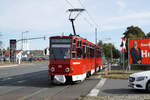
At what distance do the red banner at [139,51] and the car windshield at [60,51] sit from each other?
12186mm

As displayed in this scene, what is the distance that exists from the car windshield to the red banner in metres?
12.2

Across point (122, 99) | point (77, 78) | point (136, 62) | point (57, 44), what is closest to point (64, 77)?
point (77, 78)

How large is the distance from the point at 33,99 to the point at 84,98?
7.04ft

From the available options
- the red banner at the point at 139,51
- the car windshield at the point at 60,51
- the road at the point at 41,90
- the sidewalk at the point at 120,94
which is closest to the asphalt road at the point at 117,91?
the sidewalk at the point at 120,94

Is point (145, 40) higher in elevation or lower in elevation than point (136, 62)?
higher

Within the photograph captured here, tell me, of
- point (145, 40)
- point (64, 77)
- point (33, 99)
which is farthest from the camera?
point (145, 40)

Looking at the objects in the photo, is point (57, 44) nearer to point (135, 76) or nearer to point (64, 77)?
point (64, 77)

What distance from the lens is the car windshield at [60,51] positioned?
15.0 metres

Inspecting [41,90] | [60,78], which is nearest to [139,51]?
[60,78]

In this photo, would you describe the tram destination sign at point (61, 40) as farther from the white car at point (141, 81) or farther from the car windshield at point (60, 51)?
the white car at point (141, 81)

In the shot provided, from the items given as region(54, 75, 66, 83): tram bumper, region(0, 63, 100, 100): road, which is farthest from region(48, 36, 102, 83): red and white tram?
region(0, 63, 100, 100): road

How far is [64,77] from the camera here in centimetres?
1460

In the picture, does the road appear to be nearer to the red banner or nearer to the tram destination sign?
the tram destination sign

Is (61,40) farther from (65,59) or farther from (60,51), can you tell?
(65,59)
